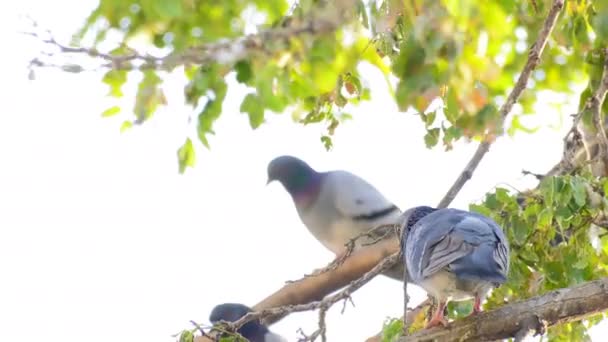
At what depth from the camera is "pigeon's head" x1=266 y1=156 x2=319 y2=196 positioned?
775cm

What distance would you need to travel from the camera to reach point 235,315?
7.44 metres

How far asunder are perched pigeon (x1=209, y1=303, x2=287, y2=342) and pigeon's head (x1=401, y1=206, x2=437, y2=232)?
2009 mm

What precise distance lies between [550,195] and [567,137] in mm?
559

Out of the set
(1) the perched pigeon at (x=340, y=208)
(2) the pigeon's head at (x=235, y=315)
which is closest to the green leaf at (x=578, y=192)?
(1) the perched pigeon at (x=340, y=208)

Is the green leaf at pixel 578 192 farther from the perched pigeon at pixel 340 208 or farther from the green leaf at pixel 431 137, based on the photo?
the perched pigeon at pixel 340 208

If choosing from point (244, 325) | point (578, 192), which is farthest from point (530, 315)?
point (244, 325)

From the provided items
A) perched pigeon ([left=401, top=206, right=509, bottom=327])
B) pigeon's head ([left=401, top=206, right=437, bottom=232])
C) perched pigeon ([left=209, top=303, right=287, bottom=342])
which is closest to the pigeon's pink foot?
perched pigeon ([left=401, top=206, right=509, bottom=327])

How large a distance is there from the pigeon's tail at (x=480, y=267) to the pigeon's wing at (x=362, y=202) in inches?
123

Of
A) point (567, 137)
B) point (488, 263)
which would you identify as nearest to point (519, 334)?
point (488, 263)

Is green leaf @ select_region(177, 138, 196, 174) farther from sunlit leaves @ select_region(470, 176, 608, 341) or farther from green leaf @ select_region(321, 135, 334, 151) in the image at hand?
green leaf @ select_region(321, 135, 334, 151)

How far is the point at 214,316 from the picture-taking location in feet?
24.8

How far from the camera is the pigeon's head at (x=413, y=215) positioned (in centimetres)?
493

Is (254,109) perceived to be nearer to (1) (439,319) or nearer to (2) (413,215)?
(1) (439,319)

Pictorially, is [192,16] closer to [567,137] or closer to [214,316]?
[567,137]
